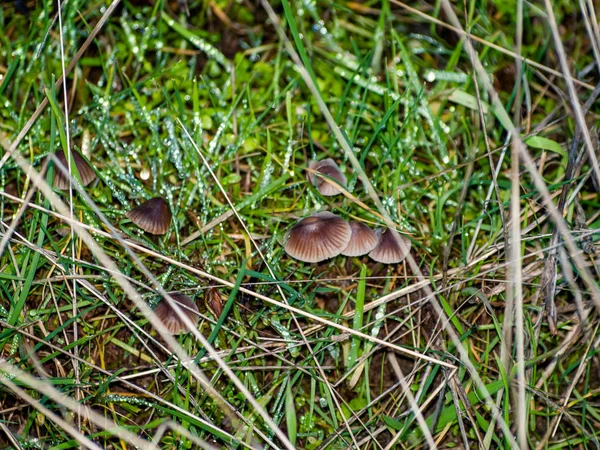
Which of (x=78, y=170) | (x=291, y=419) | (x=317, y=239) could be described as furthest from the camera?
(x=78, y=170)

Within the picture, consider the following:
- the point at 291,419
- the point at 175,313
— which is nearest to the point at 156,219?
the point at 175,313

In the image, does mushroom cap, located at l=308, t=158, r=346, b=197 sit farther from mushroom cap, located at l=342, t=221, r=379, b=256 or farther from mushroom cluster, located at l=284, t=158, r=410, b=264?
mushroom cap, located at l=342, t=221, r=379, b=256

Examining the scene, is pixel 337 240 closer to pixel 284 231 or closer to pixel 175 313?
pixel 284 231

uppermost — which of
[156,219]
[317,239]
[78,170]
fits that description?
[78,170]

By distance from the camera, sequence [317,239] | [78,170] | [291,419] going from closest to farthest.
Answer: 1. [291,419]
2. [317,239]
3. [78,170]

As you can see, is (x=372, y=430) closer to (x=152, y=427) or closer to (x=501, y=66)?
(x=152, y=427)

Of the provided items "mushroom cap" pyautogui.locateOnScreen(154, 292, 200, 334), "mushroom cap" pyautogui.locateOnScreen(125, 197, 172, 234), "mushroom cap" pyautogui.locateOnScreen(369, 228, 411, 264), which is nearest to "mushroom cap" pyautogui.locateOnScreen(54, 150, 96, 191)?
"mushroom cap" pyautogui.locateOnScreen(125, 197, 172, 234)

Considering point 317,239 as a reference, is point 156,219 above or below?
above

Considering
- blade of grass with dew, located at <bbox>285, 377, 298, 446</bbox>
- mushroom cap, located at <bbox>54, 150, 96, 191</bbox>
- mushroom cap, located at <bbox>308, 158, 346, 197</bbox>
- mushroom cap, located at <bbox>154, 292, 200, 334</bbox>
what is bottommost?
blade of grass with dew, located at <bbox>285, 377, 298, 446</bbox>
